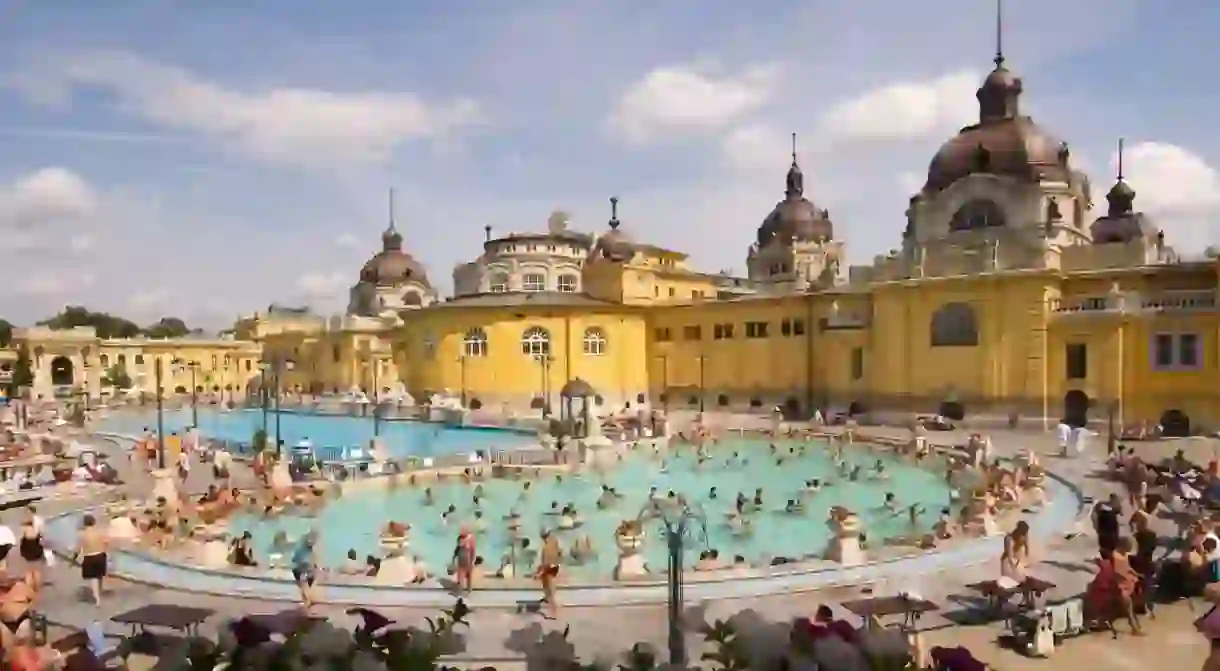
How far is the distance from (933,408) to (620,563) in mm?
29348

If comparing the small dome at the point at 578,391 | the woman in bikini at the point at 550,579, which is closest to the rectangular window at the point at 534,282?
the small dome at the point at 578,391

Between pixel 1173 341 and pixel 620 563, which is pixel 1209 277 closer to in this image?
pixel 1173 341

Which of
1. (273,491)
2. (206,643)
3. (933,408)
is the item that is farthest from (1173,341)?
(206,643)

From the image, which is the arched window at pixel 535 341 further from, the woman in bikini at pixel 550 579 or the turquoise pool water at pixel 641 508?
the woman in bikini at pixel 550 579

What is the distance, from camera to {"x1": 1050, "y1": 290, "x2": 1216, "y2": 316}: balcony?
33.3m

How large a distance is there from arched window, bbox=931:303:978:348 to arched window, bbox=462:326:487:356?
78.6ft

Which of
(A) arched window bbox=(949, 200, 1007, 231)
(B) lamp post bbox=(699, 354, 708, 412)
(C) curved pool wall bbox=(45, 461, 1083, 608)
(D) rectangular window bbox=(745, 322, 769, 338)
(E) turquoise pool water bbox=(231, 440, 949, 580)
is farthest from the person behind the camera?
(D) rectangular window bbox=(745, 322, 769, 338)

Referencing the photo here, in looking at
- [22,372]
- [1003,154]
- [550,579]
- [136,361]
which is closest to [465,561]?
[550,579]

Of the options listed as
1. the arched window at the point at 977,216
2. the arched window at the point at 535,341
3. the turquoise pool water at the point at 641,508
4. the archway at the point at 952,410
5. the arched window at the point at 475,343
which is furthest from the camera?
the arched window at the point at 475,343

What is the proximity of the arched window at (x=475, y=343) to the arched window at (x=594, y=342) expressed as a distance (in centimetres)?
570

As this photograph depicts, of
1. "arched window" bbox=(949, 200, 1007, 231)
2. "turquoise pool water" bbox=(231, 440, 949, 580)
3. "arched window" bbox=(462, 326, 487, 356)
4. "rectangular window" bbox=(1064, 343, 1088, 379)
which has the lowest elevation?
"turquoise pool water" bbox=(231, 440, 949, 580)

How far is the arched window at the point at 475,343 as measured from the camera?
167 feet

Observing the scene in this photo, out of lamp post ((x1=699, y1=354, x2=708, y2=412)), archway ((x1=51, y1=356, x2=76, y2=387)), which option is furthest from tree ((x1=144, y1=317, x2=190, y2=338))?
lamp post ((x1=699, y1=354, x2=708, y2=412))

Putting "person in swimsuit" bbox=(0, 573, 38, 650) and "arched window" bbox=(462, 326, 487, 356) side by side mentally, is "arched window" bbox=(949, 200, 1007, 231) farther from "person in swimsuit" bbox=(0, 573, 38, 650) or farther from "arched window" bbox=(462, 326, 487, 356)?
"person in swimsuit" bbox=(0, 573, 38, 650)
